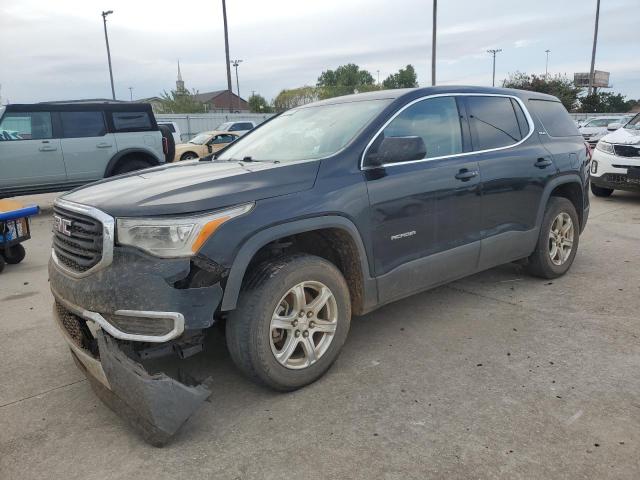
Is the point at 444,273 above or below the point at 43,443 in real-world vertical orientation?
above

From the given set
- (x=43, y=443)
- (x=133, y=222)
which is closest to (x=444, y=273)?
(x=133, y=222)

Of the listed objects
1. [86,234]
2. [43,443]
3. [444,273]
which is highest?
[86,234]

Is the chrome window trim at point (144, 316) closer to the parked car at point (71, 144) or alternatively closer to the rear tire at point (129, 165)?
the parked car at point (71, 144)

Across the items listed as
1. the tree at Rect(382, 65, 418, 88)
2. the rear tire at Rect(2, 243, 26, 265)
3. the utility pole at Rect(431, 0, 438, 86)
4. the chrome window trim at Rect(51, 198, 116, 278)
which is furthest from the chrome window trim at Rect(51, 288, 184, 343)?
the tree at Rect(382, 65, 418, 88)

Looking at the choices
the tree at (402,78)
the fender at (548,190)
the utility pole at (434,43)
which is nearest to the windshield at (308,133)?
the fender at (548,190)

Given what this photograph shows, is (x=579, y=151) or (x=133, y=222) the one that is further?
(x=579, y=151)

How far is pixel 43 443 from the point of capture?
275cm

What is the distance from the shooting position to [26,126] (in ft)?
31.9

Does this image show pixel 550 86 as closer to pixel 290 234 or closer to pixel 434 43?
pixel 434 43

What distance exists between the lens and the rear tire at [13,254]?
20.9ft

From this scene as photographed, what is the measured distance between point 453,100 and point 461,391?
2.25m

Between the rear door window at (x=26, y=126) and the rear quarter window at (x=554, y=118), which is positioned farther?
the rear door window at (x=26, y=126)

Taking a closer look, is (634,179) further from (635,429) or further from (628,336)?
(635,429)

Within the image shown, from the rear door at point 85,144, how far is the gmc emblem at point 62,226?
7.75 metres
